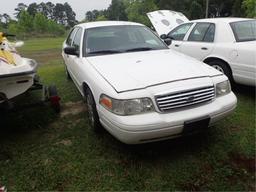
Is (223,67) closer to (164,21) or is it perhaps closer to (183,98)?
(183,98)

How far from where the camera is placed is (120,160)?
3.42 m

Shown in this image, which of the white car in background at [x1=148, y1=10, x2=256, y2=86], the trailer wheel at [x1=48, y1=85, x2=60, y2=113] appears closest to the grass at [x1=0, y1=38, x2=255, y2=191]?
the trailer wheel at [x1=48, y1=85, x2=60, y2=113]

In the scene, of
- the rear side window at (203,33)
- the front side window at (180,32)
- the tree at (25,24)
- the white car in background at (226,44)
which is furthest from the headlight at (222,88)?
the tree at (25,24)

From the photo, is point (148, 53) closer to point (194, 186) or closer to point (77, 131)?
point (77, 131)

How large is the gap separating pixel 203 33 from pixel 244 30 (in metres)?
0.84

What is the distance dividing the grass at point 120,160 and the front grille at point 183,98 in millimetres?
717

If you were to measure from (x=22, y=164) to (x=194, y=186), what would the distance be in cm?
211

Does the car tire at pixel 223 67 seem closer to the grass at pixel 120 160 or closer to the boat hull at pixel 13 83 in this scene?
the grass at pixel 120 160

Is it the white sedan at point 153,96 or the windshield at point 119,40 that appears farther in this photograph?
the windshield at point 119,40

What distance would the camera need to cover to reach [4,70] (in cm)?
387

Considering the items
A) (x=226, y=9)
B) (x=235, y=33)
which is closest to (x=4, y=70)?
(x=235, y=33)

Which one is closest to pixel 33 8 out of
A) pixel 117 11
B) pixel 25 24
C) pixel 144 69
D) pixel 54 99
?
pixel 117 11

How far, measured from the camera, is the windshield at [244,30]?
526 cm

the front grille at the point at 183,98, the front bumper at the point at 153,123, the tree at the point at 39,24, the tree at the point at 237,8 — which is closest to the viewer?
the front bumper at the point at 153,123
